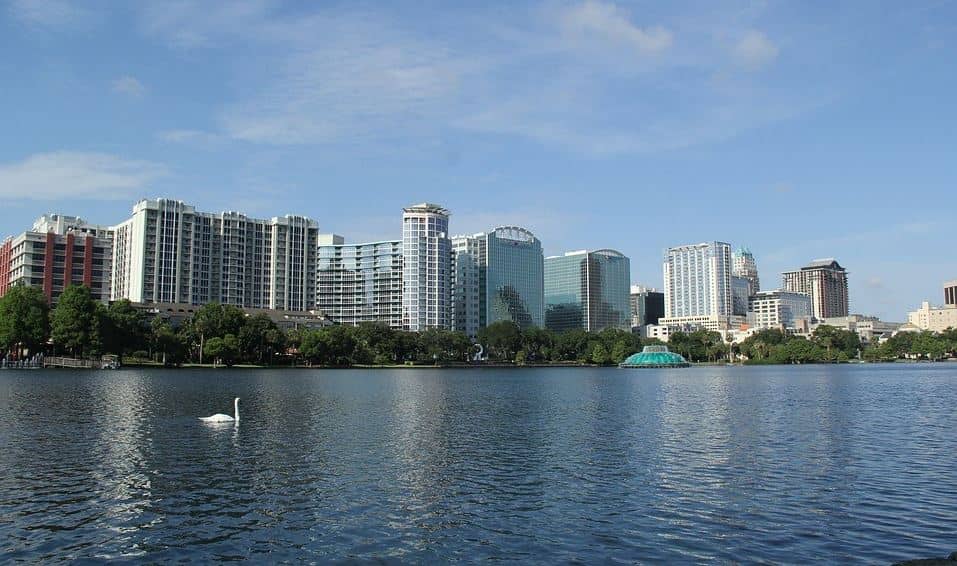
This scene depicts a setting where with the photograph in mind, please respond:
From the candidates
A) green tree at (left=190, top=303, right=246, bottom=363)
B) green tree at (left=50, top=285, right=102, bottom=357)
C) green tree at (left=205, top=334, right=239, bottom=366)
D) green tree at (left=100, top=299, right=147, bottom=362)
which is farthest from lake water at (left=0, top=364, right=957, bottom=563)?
green tree at (left=190, top=303, right=246, bottom=363)

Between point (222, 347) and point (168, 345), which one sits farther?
point (168, 345)

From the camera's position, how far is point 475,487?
3347cm

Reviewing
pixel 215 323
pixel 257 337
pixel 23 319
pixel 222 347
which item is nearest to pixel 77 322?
pixel 23 319

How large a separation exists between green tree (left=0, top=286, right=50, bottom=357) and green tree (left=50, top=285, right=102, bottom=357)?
89.7 inches

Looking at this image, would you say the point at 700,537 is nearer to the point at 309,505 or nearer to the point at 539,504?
the point at 539,504

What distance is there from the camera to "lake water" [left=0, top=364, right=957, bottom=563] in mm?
24234

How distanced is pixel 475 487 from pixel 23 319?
148145 mm

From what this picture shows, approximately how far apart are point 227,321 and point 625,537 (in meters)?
174

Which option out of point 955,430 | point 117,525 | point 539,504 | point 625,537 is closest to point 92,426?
point 117,525

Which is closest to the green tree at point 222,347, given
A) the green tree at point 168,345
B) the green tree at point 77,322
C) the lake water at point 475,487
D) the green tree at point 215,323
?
the green tree at point 215,323

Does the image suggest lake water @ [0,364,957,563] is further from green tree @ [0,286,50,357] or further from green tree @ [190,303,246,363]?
green tree @ [190,303,246,363]

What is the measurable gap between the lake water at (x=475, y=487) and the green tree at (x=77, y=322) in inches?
3791

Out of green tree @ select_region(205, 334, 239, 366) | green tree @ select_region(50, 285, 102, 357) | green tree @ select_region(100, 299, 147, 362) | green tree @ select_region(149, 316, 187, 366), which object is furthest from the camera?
green tree @ select_region(149, 316, 187, 366)

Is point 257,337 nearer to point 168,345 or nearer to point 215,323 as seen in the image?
point 215,323
